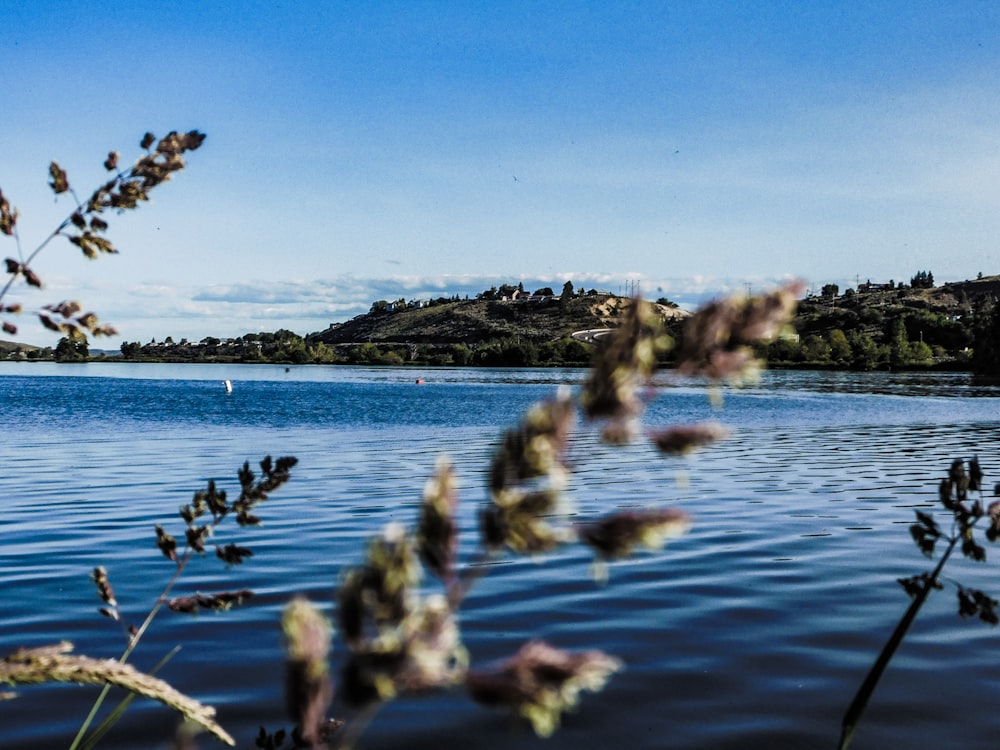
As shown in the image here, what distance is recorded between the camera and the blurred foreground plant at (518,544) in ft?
2.67

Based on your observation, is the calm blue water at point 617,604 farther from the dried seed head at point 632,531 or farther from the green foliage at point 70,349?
the green foliage at point 70,349

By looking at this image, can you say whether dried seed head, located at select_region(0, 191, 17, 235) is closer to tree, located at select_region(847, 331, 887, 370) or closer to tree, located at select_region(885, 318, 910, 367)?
tree, located at select_region(847, 331, 887, 370)

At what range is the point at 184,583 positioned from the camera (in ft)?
38.4

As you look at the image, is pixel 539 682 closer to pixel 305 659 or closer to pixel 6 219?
pixel 305 659

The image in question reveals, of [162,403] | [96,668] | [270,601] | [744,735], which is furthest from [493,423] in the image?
[96,668]

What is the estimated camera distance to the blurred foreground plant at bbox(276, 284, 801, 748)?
813 millimetres

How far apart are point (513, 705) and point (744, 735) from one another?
668cm

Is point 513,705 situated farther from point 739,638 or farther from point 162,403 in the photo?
point 162,403

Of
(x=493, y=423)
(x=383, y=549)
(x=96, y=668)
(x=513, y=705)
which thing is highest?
(x=383, y=549)

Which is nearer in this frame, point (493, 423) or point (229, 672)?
point (229, 672)

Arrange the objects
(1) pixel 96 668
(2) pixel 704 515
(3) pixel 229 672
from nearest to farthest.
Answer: (1) pixel 96 668
(3) pixel 229 672
(2) pixel 704 515

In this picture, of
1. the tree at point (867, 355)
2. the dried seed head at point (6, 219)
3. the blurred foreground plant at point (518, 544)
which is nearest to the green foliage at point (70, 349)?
the dried seed head at point (6, 219)

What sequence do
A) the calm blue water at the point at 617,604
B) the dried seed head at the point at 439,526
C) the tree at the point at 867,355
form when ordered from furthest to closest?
the tree at the point at 867,355 < the calm blue water at the point at 617,604 < the dried seed head at the point at 439,526

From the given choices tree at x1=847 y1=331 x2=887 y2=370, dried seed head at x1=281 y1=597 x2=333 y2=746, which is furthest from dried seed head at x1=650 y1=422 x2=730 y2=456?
tree at x1=847 y1=331 x2=887 y2=370
